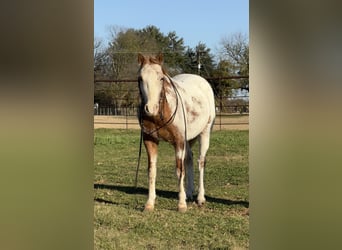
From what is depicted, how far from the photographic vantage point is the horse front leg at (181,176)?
1781 millimetres

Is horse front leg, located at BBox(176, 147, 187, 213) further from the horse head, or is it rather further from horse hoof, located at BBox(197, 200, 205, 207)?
the horse head

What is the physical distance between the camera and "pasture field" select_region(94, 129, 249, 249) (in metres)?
1.72

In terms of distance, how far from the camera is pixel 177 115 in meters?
1.79

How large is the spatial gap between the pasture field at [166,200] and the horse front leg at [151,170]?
0.02 m

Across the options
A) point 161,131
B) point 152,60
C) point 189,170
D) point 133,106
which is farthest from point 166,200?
point 152,60

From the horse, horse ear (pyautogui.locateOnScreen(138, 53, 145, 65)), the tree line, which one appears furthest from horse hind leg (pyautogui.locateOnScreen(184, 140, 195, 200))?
horse ear (pyautogui.locateOnScreen(138, 53, 145, 65))

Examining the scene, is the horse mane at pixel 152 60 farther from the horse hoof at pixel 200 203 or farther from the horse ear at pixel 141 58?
the horse hoof at pixel 200 203

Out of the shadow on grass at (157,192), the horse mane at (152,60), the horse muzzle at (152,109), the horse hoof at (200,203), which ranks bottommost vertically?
the horse hoof at (200,203)

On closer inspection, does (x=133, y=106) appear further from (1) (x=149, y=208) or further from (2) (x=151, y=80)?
(1) (x=149, y=208)

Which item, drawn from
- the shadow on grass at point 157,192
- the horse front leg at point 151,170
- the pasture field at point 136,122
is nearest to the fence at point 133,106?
the pasture field at point 136,122
